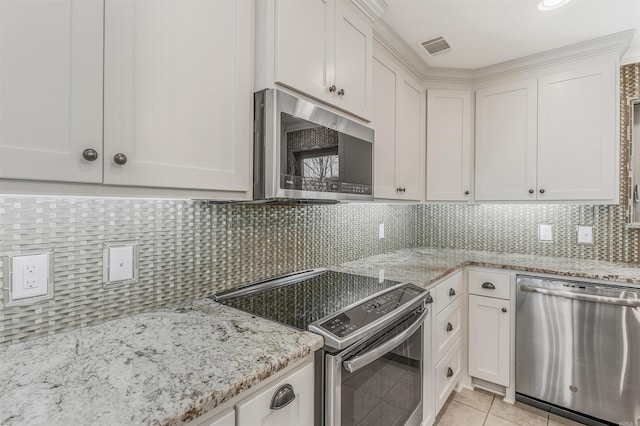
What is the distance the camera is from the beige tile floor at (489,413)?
189cm

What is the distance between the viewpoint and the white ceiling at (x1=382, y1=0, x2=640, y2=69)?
170 cm

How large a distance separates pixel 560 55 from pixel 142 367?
2.90m

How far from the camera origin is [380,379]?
120 cm

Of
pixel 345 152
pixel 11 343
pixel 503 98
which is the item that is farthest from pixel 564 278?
pixel 11 343

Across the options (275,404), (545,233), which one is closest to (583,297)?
(545,233)

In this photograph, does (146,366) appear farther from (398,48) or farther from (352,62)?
(398,48)

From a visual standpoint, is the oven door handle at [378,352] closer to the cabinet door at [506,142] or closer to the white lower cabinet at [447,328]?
the white lower cabinet at [447,328]

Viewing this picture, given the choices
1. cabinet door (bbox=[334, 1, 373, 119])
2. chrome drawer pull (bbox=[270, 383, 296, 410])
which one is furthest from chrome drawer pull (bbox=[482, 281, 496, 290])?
chrome drawer pull (bbox=[270, 383, 296, 410])

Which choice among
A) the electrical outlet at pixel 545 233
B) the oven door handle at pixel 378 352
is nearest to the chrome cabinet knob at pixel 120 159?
the oven door handle at pixel 378 352

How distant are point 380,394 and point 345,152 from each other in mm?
1004

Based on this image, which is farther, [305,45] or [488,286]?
[488,286]

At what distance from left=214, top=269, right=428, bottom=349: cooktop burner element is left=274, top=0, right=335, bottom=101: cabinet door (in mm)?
840

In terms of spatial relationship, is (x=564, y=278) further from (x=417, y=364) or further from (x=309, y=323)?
(x=309, y=323)

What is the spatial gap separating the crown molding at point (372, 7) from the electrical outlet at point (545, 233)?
1976 mm
